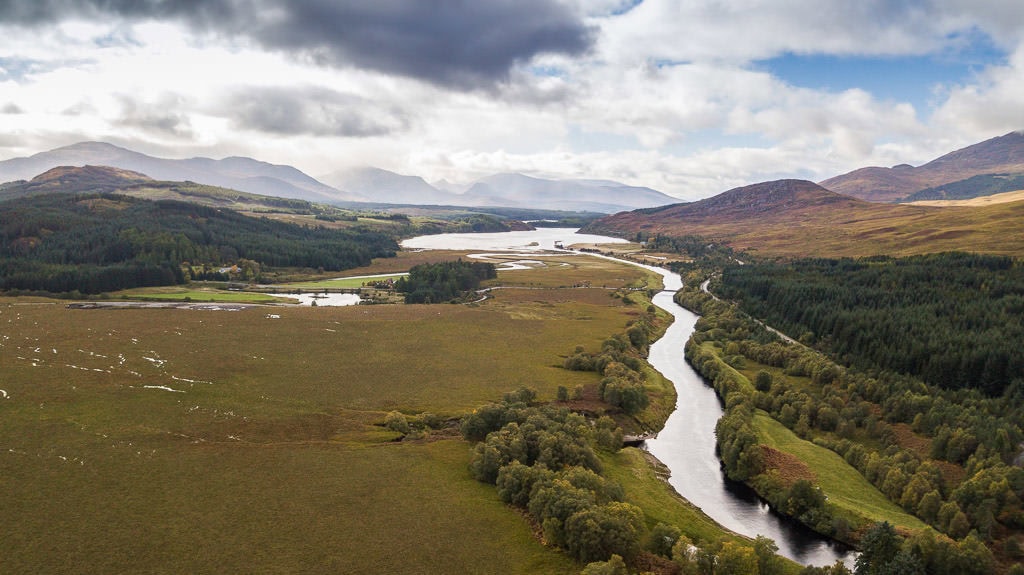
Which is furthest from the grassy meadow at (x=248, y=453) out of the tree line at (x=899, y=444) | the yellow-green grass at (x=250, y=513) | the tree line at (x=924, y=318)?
the tree line at (x=924, y=318)

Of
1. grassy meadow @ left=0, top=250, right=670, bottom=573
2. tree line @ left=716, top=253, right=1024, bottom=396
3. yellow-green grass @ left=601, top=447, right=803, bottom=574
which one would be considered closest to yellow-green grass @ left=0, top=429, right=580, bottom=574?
grassy meadow @ left=0, top=250, right=670, bottom=573

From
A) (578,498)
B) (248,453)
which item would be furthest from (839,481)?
(248,453)

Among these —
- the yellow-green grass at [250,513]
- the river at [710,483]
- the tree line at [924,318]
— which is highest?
the tree line at [924,318]

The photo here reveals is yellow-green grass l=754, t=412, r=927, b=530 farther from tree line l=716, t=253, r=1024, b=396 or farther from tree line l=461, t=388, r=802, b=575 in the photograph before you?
tree line l=716, t=253, r=1024, b=396

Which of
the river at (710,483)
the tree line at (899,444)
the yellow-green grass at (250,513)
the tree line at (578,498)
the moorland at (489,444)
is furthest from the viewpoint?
the river at (710,483)

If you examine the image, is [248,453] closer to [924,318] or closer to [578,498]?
[578,498]

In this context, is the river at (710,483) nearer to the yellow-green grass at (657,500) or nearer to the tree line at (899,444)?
the tree line at (899,444)

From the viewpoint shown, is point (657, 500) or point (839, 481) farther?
point (839, 481)
